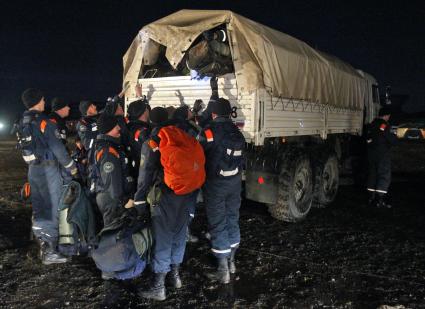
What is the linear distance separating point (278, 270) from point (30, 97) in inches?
137

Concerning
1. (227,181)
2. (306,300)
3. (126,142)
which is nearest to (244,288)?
(306,300)

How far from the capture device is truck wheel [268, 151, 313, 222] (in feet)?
18.9

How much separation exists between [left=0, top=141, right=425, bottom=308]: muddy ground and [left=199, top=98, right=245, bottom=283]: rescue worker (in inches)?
15.1

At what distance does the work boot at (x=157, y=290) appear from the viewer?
145 inches

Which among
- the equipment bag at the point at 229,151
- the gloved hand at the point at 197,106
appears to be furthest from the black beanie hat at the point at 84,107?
the equipment bag at the point at 229,151

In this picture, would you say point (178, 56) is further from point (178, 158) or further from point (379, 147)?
point (379, 147)

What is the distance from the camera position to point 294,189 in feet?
19.7

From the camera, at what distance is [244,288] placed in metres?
3.97

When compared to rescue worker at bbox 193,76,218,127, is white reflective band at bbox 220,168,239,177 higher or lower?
lower

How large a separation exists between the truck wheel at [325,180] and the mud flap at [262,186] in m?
1.55

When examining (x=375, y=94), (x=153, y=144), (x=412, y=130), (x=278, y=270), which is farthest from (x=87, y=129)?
(x=412, y=130)

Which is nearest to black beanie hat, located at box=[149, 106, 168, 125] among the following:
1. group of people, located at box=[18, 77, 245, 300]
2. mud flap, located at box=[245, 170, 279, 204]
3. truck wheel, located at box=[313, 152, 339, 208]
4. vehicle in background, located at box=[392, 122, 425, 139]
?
group of people, located at box=[18, 77, 245, 300]

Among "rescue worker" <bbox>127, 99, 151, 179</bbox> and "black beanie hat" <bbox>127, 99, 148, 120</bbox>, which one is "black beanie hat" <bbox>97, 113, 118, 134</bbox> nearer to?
"rescue worker" <bbox>127, 99, 151, 179</bbox>

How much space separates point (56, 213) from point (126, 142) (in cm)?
115
